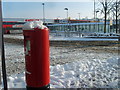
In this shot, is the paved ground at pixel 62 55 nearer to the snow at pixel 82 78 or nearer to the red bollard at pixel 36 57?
the snow at pixel 82 78

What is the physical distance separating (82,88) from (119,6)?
1147 inches

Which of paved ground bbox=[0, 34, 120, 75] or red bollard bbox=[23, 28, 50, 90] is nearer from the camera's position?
red bollard bbox=[23, 28, 50, 90]

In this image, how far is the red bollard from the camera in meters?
3.71

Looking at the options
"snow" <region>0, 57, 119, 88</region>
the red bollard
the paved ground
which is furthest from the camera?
the paved ground

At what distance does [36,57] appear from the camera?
3744mm

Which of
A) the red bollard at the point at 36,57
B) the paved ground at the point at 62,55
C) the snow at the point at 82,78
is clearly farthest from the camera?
the paved ground at the point at 62,55

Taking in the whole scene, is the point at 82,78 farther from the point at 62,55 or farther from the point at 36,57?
the point at 62,55

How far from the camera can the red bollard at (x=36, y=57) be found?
3.71m

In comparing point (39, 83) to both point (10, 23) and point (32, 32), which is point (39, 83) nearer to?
point (32, 32)

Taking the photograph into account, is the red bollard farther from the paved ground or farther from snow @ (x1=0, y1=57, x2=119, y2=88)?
the paved ground

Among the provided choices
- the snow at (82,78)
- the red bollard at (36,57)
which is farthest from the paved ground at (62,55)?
the red bollard at (36,57)

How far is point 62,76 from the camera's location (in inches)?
209

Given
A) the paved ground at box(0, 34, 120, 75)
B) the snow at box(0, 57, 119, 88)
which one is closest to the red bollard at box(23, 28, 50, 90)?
Result: the snow at box(0, 57, 119, 88)

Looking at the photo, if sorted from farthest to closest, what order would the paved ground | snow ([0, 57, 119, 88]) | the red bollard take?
the paved ground, snow ([0, 57, 119, 88]), the red bollard
